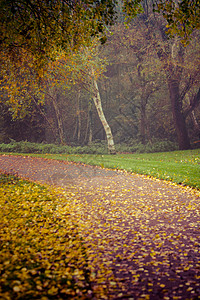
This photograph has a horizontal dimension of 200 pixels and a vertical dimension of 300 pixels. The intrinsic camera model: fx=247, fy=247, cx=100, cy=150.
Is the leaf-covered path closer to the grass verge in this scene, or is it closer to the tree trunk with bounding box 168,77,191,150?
the grass verge

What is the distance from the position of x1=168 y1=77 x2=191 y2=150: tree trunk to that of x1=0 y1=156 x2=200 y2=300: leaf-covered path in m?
12.8

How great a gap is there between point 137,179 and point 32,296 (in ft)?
26.5

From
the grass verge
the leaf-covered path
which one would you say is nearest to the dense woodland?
the leaf-covered path

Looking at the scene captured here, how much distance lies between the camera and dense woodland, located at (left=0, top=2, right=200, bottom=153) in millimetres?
18844

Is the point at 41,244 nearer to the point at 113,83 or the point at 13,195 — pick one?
the point at 13,195

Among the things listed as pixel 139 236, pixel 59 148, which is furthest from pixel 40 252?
pixel 59 148

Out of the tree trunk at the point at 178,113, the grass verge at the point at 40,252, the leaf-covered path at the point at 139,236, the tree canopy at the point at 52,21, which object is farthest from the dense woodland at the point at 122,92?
the grass verge at the point at 40,252

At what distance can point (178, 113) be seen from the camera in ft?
70.0

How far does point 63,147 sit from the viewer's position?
2361cm

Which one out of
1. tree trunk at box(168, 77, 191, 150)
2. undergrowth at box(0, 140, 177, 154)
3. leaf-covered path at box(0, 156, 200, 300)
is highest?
tree trunk at box(168, 77, 191, 150)

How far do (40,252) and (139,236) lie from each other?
2041 millimetres

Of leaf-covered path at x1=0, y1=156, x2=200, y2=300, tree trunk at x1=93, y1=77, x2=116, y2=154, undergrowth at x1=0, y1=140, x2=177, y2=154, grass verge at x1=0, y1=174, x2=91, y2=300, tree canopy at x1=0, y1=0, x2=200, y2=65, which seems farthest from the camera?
undergrowth at x1=0, y1=140, x2=177, y2=154

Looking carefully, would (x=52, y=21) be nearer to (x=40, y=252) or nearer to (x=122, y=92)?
(x=40, y=252)

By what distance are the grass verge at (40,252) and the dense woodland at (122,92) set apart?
23.3ft
